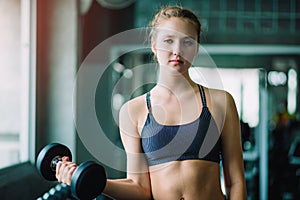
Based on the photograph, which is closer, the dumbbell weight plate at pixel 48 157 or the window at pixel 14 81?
the dumbbell weight plate at pixel 48 157

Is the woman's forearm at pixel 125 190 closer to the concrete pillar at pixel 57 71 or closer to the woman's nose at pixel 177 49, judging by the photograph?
the woman's nose at pixel 177 49

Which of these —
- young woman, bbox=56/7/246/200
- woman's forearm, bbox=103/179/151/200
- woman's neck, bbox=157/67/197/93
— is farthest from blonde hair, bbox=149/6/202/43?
woman's forearm, bbox=103/179/151/200

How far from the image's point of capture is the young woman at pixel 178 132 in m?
1.21

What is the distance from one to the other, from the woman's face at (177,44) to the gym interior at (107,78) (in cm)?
35

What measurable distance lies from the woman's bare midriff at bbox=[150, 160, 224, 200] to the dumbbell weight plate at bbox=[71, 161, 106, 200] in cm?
21

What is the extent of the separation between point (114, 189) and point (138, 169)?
102mm

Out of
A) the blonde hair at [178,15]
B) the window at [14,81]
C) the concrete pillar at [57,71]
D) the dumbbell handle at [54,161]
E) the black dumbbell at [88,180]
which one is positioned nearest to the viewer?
the black dumbbell at [88,180]

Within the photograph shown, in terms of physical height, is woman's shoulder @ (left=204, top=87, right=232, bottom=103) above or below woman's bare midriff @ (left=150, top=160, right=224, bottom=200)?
above

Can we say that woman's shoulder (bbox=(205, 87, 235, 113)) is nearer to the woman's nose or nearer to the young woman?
the young woman

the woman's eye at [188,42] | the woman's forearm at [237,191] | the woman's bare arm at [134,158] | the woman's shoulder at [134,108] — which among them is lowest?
the woman's forearm at [237,191]

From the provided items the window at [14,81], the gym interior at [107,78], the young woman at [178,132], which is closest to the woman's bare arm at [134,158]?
the young woman at [178,132]

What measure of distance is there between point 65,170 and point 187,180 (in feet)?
0.96

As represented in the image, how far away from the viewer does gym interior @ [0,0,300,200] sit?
2955 millimetres

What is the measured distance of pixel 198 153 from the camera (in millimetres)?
1215
